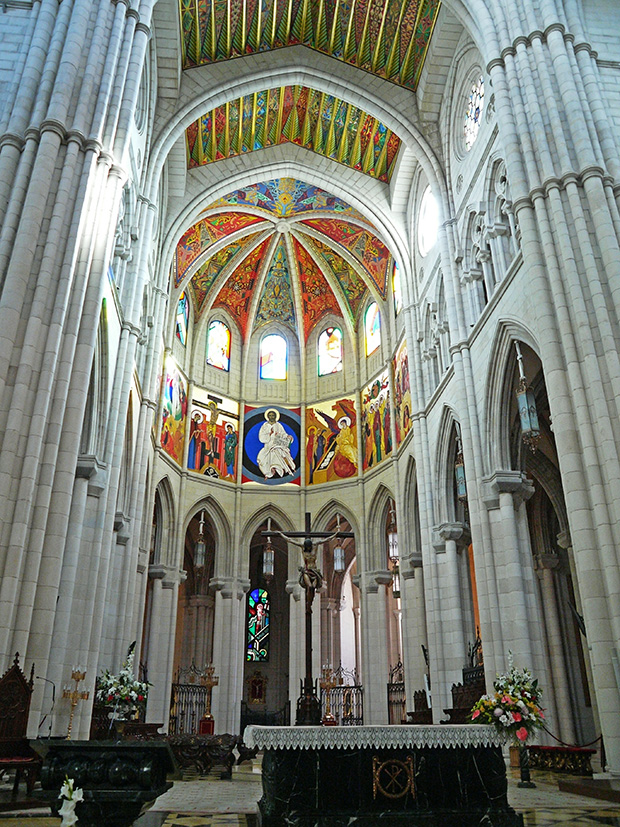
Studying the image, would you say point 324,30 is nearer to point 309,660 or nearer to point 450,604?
point 450,604

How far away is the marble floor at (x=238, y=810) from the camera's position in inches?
239

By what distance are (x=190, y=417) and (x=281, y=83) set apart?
11382mm

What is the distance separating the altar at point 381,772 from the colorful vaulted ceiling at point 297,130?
1876 cm

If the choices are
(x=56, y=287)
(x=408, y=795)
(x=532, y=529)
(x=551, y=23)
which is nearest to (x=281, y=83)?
(x=551, y=23)

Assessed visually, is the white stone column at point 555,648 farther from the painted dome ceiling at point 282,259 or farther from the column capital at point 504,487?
the painted dome ceiling at point 282,259

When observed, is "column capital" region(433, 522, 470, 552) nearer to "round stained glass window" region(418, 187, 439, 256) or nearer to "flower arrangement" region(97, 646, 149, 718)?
"round stained glass window" region(418, 187, 439, 256)

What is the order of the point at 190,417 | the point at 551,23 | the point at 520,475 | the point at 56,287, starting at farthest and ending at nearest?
the point at 190,417 → the point at 520,475 → the point at 551,23 → the point at 56,287

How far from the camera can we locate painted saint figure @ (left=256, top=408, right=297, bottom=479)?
2634 centimetres

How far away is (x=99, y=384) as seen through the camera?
14.4 m

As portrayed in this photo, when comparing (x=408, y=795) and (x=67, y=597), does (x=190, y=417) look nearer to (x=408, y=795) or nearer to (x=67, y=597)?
(x=67, y=597)

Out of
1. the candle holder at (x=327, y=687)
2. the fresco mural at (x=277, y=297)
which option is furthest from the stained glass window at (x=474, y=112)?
the candle holder at (x=327, y=687)

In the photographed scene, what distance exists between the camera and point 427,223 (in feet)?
69.5

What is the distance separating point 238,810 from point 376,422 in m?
18.1

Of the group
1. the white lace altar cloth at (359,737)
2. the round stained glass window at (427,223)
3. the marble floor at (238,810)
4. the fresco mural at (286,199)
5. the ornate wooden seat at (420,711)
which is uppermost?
the fresco mural at (286,199)
